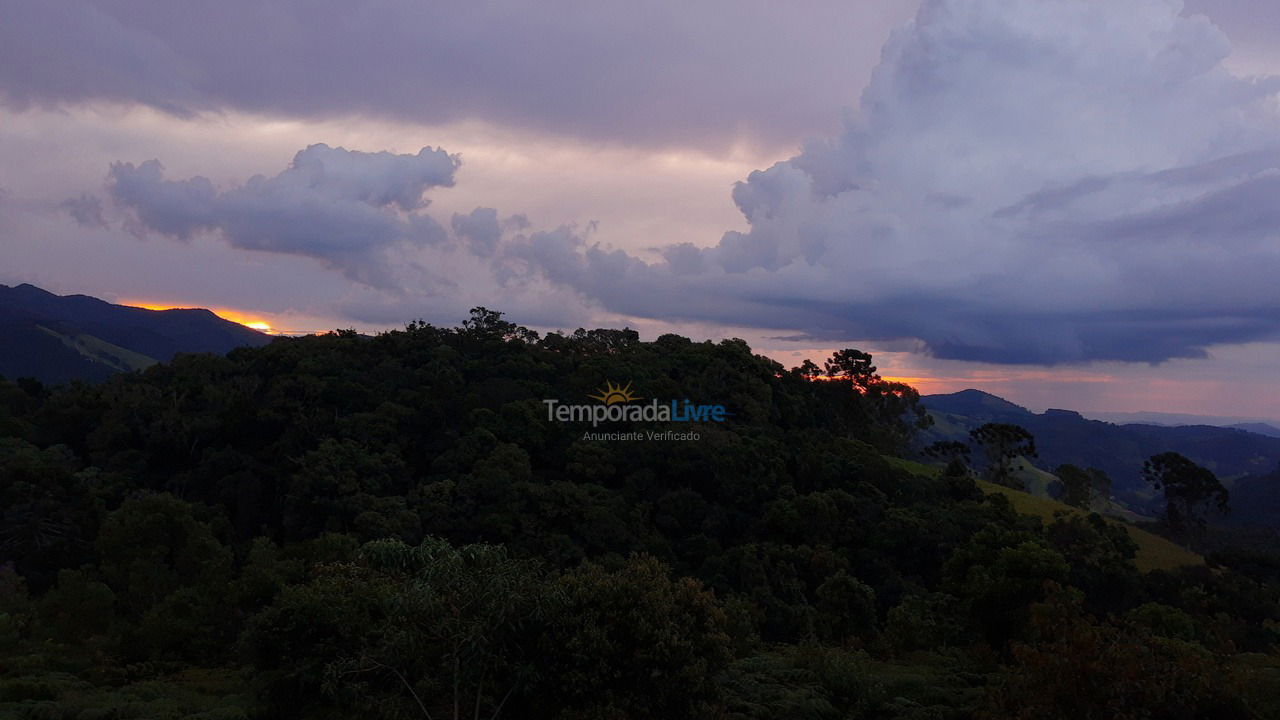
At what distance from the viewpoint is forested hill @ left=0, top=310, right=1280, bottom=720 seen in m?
13.0

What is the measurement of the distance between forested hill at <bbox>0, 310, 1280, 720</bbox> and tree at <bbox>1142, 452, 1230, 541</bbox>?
16109 mm

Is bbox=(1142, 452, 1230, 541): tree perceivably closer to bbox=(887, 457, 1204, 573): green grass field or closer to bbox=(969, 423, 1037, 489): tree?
bbox=(887, 457, 1204, 573): green grass field

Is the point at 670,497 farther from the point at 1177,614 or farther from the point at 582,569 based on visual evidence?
the point at 582,569

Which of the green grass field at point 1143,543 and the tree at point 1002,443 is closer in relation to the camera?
the green grass field at point 1143,543

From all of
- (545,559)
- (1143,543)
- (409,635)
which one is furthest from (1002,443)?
(409,635)

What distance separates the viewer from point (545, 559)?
37000 millimetres

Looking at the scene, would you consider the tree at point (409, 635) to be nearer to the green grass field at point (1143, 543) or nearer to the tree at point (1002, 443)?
the green grass field at point (1143, 543)

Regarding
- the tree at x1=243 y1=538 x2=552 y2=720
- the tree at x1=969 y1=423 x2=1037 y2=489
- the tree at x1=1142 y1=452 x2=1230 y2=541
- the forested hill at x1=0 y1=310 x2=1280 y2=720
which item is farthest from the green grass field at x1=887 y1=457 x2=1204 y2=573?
the tree at x1=243 y1=538 x2=552 y2=720

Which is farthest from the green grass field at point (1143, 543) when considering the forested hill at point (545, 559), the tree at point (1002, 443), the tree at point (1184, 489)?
the tree at point (1002, 443)

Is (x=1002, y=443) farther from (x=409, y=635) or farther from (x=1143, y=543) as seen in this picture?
(x=409, y=635)

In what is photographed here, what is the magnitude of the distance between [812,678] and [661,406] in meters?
37.9

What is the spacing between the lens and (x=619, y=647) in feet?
42.8

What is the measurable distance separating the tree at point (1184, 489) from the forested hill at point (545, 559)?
16109mm

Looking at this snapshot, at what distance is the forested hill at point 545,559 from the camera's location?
42.7 ft
